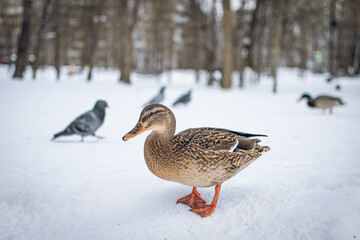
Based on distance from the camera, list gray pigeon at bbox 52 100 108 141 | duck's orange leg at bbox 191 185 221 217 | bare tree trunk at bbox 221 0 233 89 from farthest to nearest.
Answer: bare tree trunk at bbox 221 0 233 89 < gray pigeon at bbox 52 100 108 141 < duck's orange leg at bbox 191 185 221 217

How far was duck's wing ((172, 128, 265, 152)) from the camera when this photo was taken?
2.22 meters

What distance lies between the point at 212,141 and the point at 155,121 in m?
0.50

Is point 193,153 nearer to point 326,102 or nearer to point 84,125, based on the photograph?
point 84,125

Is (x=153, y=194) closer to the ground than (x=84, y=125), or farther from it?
closer to the ground

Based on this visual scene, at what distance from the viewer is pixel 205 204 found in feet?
8.02

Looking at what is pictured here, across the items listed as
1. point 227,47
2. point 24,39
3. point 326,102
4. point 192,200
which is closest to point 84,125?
point 192,200

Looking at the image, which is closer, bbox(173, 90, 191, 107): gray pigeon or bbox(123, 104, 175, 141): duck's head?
bbox(123, 104, 175, 141): duck's head

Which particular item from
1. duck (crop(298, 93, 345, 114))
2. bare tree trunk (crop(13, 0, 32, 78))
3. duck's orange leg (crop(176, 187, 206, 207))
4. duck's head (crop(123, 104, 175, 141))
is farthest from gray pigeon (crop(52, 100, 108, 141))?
bare tree trunk (crop(13, 0, 32, 78))

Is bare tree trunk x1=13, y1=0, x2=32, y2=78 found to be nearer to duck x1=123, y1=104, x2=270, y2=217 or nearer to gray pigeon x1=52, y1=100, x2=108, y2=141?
gray pigeon x1=52, y1=100, x2=108, y2=141

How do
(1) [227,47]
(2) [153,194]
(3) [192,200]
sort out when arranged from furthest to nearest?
1. (1) [227,47]
2. (2) [153,194]
3. (3) [192,200]

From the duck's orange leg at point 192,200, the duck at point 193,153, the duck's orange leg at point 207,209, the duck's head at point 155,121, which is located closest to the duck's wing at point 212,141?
the duck at point 193,153

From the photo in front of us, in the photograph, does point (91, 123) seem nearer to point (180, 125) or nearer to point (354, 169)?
point (180, 125)

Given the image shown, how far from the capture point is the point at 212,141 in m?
2.26

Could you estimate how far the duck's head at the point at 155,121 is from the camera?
2312 millimetres
